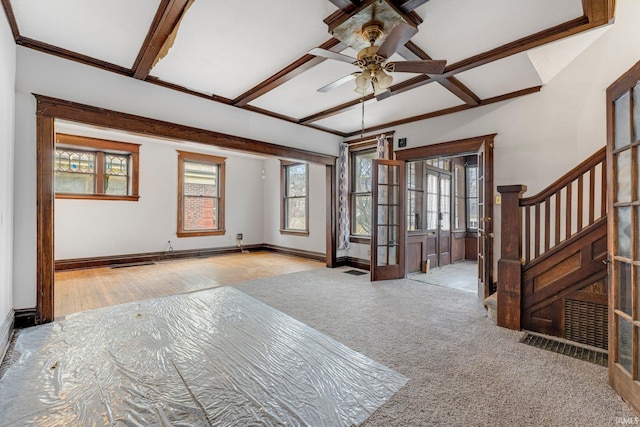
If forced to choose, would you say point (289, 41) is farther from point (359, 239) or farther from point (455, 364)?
point (359, 239)

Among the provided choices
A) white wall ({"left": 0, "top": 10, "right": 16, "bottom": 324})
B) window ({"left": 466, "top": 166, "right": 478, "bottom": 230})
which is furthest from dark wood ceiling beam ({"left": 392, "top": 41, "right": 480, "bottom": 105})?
window ({"left": 466, "top": 166, "right": 478, "bottom": 230})

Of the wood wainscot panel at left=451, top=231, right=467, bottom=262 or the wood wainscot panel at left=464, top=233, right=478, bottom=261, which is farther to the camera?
the wood wainscot panel at left=464, top=233, right=478, bottom=261

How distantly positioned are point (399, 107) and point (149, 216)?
607 cm

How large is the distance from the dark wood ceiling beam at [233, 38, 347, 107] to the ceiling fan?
210mm

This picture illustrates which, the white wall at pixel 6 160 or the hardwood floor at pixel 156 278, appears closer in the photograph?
the white wall at pixel 6 160

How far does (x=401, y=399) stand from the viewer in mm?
1816

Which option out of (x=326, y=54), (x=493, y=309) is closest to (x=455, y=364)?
(x=493, y=309)

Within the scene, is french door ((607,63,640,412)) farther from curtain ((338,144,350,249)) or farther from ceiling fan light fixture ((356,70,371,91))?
curtain ((338,144,350,249))

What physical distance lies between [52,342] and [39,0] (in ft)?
9.76

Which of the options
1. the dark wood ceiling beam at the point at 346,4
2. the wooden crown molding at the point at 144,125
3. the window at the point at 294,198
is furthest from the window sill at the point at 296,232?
the dark wood ceiling beam at the point at 346,4

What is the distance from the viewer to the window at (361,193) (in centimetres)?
613

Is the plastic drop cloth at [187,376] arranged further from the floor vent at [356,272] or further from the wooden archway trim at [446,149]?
the wooden archway trim at [446,149]

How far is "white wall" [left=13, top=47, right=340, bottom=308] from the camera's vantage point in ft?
9.57

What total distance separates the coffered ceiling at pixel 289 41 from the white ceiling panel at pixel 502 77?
0.04 ft
